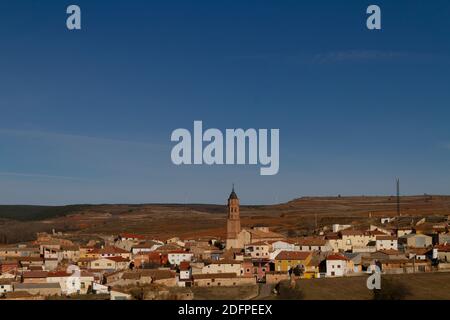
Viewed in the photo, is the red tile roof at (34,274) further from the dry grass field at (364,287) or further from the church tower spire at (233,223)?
the church tower spire at (233,223)

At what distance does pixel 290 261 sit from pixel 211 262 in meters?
3.99

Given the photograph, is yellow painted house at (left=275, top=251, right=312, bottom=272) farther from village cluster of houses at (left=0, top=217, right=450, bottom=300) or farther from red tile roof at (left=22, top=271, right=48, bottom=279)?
red tile roof at (left=22, top=271, right=48, bottom=279)

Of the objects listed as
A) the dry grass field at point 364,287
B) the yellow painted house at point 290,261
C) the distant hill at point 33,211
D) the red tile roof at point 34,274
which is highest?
the distant hill at point 33,211

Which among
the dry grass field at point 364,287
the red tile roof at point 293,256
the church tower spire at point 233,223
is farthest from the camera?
the church tower spire at point 233,223

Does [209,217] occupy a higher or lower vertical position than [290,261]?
higher

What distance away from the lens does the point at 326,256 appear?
3203cm

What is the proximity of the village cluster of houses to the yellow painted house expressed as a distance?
5cm

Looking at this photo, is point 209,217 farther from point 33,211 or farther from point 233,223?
point 233,223

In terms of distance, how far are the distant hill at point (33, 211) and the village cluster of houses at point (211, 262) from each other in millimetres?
57019

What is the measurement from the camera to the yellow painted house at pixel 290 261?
31.6 m

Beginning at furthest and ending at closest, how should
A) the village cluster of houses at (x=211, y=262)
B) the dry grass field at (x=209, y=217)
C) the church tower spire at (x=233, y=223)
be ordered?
the dry grass field at (x=209, y=217)
the church tower spire at (x=233, y=223)
the village cluster of houses at (x=211, y=262)

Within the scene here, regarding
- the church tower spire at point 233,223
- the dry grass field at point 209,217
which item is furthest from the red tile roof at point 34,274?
the dry grass field at point 209,217

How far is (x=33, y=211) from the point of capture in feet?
362

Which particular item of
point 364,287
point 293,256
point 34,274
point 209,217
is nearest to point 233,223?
point 293,256
